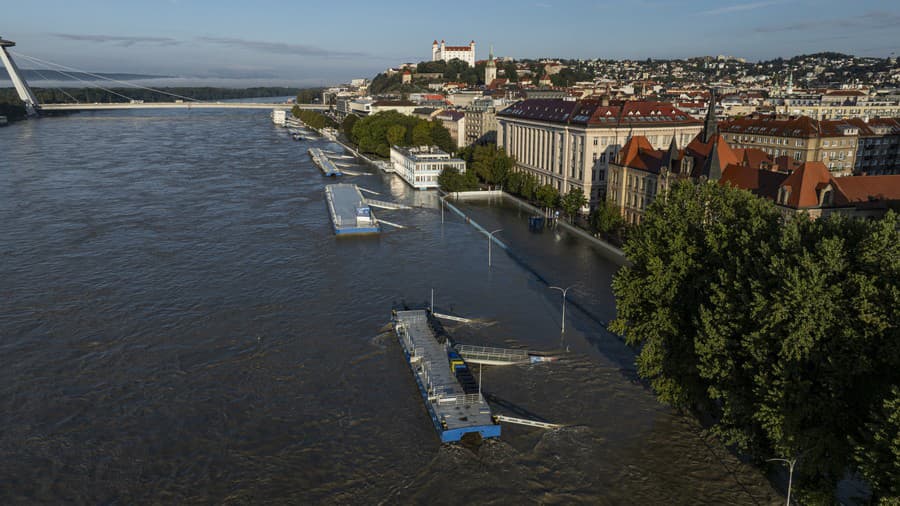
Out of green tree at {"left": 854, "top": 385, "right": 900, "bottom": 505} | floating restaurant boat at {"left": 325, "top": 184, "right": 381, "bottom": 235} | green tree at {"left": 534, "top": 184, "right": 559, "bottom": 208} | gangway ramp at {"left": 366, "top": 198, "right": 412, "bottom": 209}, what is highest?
green tree at {"left": 854, "top": 385, "right": 900, "bottom": 505}

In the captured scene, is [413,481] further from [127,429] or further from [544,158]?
[544,158]

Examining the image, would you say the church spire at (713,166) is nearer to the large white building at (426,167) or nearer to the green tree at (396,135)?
the large white building at (426,167)

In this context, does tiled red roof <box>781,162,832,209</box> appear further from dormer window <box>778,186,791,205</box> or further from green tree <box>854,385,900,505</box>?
A: green tree <box>854,385,900,505</box>

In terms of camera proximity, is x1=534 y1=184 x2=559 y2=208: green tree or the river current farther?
x1=534 y1=184 x2=559 y2=208: green tree

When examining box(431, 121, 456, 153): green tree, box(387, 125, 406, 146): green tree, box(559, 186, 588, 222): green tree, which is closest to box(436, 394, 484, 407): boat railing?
box(559, 186, 588, 222): green tree

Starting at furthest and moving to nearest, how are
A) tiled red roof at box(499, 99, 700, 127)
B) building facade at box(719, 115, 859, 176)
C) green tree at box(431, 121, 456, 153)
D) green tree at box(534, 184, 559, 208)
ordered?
green tree at box(431, 121, 456, 153) → building facade at box(719, 115, 859, 176) → tiled red roof at box(499, 99, 700, 127) → green tree at box(534, 184, 559, 208)

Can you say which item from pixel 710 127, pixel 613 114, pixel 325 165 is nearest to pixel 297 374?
pixel 710 127

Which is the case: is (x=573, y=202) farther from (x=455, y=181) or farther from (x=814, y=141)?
(x=814, y=141)
